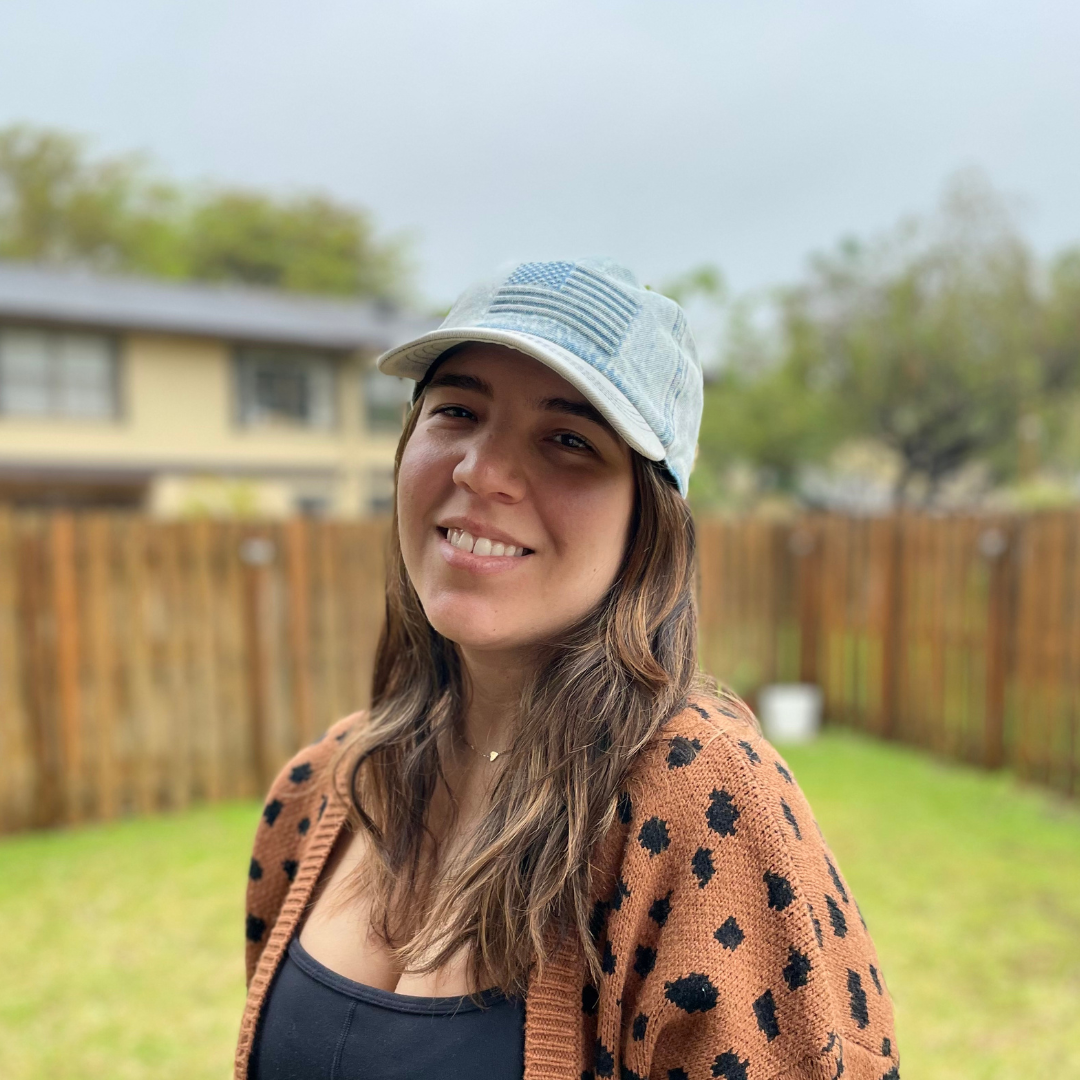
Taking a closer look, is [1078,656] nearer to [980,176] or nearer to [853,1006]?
[853,1006]

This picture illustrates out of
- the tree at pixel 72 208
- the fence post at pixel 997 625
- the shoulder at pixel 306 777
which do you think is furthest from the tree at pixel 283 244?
the shoulder at pixel 306 777

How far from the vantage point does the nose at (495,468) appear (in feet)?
3.58

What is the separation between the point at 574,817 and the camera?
1069 millimetres

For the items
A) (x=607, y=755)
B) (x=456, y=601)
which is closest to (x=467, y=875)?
(x=607, y=755)

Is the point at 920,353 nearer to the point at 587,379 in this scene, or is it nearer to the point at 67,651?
the point at 67,651

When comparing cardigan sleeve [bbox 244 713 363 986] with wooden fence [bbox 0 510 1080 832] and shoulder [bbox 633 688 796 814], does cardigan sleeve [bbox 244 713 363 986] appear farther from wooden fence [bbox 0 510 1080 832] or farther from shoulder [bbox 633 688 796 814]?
wooden fence [bbox 0 510 1080 832]

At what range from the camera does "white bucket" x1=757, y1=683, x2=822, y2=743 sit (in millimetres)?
7734

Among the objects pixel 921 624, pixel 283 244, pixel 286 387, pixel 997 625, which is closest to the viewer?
pixel 997 625

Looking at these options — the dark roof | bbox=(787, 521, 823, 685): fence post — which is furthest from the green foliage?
bbox=(787, 521, 823, 685): fence post

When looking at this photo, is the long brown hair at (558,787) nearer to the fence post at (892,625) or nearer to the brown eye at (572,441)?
the brown eye at (572,441)

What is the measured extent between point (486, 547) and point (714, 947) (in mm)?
518

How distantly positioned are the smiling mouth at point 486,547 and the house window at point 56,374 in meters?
17.9

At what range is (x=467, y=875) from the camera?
1.13 metres

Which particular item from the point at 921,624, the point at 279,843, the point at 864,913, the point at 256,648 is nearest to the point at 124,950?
→ the point at 256,648
